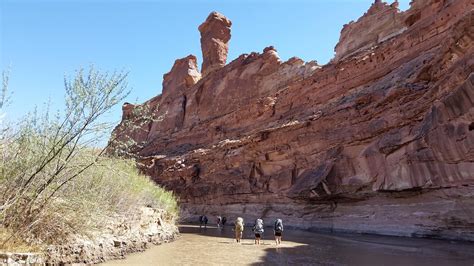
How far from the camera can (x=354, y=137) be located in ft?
79.0

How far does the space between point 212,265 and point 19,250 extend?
5.11 meters

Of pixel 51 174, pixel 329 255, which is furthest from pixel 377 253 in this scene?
pixel 51 174

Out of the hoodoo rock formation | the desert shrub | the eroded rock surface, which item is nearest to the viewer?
the desert shrub

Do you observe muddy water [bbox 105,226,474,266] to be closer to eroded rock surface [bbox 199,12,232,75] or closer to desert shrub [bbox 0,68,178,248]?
desert shrub [bbox 0,68,178,248]

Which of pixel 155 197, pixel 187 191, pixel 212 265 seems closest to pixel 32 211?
pixel 212 265

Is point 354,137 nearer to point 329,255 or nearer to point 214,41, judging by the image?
point 329,255

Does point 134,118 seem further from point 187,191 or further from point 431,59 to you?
point 187,191

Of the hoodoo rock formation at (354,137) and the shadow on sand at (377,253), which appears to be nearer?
the shadow on sand at (377,253)

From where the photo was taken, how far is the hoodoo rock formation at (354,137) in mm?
16109

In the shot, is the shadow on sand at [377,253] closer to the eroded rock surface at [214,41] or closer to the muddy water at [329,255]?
the muddy water at [329,255]

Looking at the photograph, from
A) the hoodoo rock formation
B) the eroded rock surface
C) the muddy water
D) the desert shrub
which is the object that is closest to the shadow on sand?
the muddy water

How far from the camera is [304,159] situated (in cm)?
2927

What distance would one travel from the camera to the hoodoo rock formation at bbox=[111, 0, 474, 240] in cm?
1611

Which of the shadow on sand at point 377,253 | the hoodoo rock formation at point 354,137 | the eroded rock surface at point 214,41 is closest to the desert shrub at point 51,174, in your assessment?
the hoodoo rock formation at point 354,137
